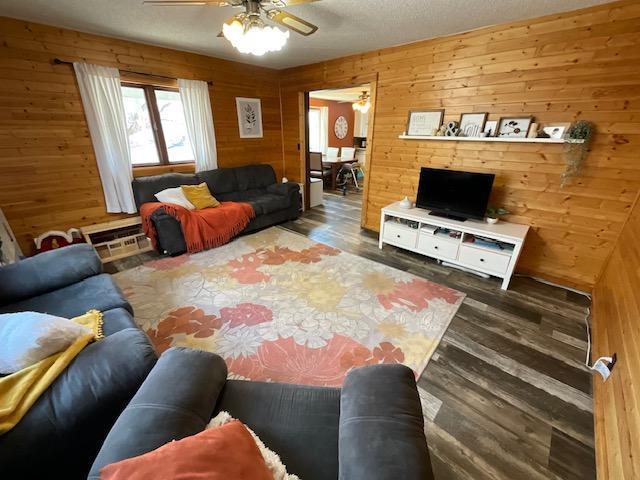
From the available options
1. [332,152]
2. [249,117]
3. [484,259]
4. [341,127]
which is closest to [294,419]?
[484,259]

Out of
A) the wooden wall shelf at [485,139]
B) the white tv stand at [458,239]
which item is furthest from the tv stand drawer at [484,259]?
the wooden wall shelf at [485,139]

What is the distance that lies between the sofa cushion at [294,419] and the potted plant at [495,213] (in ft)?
8.30

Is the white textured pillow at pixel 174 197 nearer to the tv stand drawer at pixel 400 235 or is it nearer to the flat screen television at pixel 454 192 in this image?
the tv stand drawer at pixel 400 235

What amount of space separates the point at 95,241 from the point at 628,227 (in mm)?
5276

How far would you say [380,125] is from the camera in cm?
355

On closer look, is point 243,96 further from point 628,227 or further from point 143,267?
point 628,227

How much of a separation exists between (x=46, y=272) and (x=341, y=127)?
26.4ft

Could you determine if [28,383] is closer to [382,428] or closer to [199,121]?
[382,428]

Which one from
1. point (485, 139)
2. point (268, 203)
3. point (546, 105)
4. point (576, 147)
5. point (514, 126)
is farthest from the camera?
point (268, 203)

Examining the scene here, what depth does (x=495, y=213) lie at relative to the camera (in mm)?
2842

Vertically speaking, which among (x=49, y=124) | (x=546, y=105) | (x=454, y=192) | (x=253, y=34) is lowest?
(x=454, y=192)

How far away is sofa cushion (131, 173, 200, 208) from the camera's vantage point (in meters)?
3.34

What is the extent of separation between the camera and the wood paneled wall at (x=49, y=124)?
8.29 ft

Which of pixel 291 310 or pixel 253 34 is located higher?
pixel 253 34
